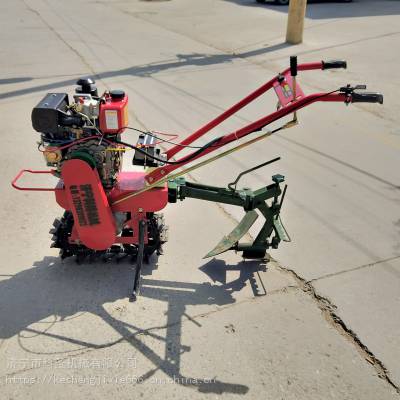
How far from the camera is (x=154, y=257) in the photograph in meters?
4.03

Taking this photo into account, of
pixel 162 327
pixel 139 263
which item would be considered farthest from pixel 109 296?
pixel 162 327

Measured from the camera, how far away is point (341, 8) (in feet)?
59.9

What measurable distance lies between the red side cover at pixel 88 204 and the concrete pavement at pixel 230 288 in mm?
430

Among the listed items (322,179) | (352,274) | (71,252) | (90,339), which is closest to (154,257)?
(71,252)

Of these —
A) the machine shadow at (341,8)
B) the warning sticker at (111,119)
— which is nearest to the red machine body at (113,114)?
the warning sticker at (111,119)

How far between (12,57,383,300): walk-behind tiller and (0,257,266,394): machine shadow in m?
0.17

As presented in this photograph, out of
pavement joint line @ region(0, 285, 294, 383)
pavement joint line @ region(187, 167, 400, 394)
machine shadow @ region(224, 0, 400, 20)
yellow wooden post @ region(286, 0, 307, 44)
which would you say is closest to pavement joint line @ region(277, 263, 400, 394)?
pavement joint line @ region(187, 167, 400, 394)

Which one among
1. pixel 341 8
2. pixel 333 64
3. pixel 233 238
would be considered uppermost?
pixel 333 64

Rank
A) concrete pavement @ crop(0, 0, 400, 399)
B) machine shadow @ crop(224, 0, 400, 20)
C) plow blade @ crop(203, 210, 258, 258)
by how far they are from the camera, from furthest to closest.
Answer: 1. machine shadow @ crop(224, 0, 400, 20)
2. plow blade @ crop(203, 210, 258, 258)
3. concrete pavement @ crop(0, 0, 400, 399)

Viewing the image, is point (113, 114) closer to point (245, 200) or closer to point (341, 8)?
point (245, 200)

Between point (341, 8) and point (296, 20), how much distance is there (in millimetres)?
7556

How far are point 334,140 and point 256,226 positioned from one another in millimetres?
2872

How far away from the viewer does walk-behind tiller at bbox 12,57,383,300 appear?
315 centimetres

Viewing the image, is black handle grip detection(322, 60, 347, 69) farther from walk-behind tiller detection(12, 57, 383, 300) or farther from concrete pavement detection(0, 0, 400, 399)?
concrete pavement detection(0, 0, 400, 399)
